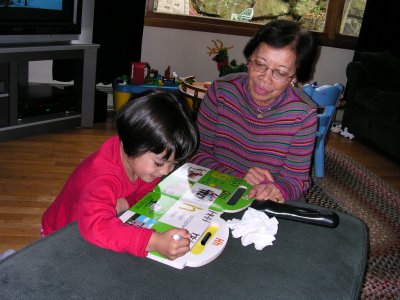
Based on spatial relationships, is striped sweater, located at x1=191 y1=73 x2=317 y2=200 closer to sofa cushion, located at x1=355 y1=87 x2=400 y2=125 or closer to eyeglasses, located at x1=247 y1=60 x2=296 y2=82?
eyeglasses, located at x1=247 y1=60 x2=296 y2=82

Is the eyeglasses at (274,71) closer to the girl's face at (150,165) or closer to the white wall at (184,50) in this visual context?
the girl's face at (150,165)

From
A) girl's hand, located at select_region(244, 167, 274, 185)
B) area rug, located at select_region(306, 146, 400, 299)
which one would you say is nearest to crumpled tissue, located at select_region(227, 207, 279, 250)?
girl's hand, located at select_region(244, 167, 274, 185)

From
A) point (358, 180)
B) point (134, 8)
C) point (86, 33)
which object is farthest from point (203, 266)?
point (134, 8)

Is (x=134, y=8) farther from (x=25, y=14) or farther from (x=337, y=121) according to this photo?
(x=337, y=121)

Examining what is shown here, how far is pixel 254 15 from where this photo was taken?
4.10 m

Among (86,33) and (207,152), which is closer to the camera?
(207,152)

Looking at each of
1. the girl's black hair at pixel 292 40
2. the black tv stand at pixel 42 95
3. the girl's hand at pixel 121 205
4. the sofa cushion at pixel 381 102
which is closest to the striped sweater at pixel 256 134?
the girl's black hair at pixel 292 40

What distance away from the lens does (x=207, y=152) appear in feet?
4.32

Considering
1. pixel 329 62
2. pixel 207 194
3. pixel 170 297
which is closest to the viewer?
pixel 170 297

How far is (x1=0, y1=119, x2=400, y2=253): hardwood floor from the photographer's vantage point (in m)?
1.95

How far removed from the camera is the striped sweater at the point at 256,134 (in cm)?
121

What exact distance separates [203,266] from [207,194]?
0.22 metres

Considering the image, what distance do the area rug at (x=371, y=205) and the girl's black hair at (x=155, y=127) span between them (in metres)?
1.21

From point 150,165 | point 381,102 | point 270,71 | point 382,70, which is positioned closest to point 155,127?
point 150,165
